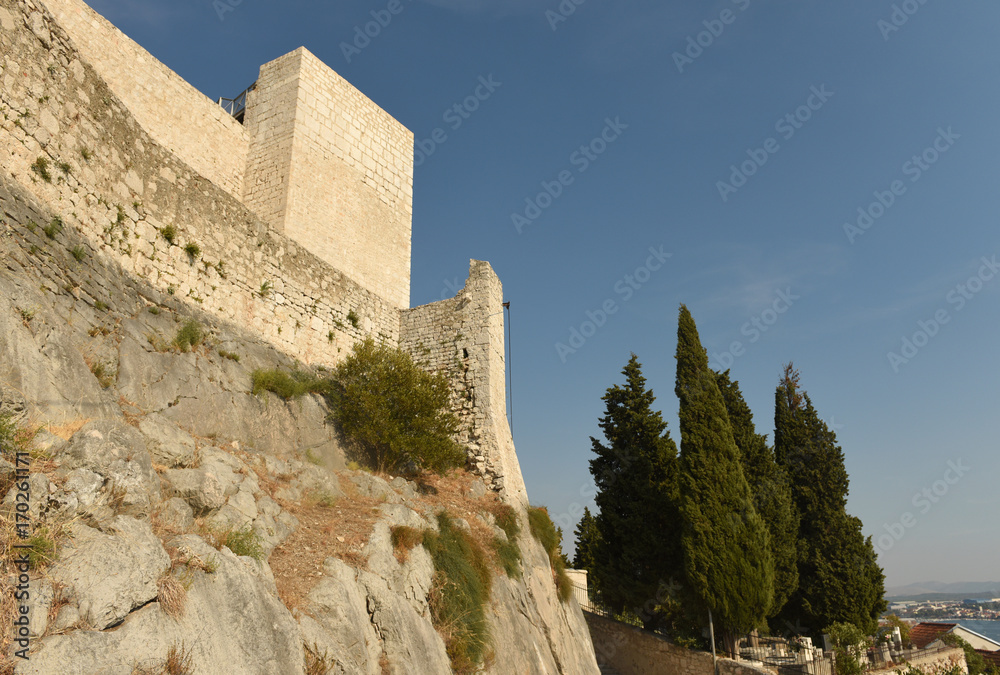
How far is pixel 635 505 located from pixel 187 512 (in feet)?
51.2

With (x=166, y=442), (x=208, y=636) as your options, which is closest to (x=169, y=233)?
(x=166, y=442)

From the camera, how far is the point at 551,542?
13719 millimetres

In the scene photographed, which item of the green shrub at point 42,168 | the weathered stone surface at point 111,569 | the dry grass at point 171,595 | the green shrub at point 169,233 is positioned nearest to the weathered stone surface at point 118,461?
the weathered stone surface at point 111,569

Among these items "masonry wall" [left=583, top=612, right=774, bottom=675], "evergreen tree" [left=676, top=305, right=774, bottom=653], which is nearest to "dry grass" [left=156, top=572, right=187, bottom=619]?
"evergreen tree" [left=676, top=305, right=774, bottom=653]

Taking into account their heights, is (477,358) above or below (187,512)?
above

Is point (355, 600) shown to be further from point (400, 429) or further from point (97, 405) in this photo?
point (400, 429)

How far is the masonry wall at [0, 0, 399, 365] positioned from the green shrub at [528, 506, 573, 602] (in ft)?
18.2

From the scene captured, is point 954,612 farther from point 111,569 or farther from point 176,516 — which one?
point 111,569

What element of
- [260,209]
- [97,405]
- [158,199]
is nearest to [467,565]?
[97,405]

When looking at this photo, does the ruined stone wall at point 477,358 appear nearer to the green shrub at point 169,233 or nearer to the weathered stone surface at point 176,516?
the green shrub at point 169,233

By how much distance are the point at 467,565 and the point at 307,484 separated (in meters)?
2.71

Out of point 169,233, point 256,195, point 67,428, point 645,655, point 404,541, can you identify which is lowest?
point 645,655

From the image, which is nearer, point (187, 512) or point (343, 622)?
point (187, 512)

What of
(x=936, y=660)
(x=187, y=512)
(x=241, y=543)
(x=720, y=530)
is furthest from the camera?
(x=936, y=660)
